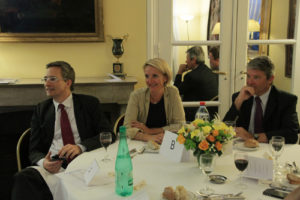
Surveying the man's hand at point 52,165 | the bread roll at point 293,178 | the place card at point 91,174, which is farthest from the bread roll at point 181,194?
the man's hand at point 52,165

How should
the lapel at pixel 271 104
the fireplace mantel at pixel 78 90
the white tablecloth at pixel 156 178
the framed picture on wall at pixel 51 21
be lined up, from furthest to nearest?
the framed picture on wall at pixel 51 21 → the fireplace mantel at pixel 78 90 → the lapel at pixel 271 104 → the white tablecloth at pixel 156 178

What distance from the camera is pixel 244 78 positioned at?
3484mm

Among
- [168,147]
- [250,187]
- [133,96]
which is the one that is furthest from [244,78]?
[250,187]

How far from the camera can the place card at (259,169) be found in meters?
1.46

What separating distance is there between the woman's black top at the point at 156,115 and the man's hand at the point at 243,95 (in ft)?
1.88

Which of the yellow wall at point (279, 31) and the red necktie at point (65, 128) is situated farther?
the yellow wall at point (279, 31)

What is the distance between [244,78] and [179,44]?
82 centimetres

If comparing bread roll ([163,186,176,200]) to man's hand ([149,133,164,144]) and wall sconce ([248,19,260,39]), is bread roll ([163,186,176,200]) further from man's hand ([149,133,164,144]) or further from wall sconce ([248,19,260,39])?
wall sconce ([248,19,260,39])

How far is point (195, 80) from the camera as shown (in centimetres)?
344

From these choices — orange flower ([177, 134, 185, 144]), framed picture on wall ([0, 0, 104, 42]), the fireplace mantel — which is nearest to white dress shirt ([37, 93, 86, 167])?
the fireplace mantel

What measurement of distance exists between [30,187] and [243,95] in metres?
1.63

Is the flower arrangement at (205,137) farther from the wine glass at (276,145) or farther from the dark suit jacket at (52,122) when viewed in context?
the dark suit jacket at (52,122)

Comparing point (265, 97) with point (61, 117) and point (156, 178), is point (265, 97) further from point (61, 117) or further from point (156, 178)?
point (61, 117)

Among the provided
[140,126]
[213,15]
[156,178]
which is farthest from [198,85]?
[156,178]
